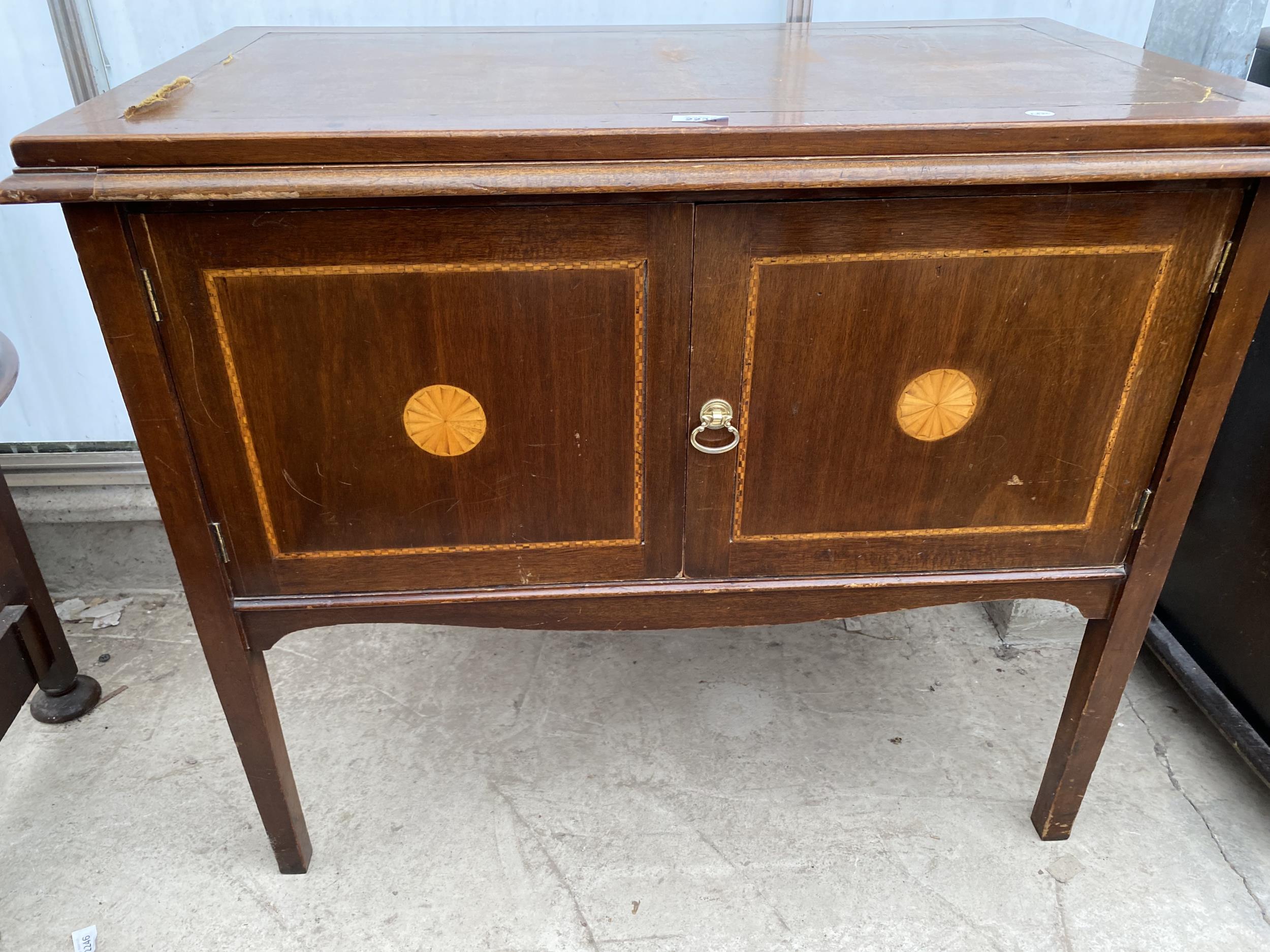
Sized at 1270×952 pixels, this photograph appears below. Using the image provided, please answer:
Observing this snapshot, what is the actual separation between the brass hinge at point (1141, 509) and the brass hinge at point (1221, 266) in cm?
26

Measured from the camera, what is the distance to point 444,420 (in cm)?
105

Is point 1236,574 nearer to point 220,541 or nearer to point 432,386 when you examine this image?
point 432,386

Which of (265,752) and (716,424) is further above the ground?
(716,424)

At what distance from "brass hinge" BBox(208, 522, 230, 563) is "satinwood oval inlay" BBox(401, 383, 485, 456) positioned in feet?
0.86

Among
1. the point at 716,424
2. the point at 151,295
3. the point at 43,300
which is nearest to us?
the point at 151,295

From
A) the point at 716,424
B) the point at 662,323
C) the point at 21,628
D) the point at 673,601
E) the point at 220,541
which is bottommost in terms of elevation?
the point at 21,628

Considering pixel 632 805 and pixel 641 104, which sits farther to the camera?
pixel 632 805

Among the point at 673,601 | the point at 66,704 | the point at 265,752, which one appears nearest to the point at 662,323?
the point at 673,601

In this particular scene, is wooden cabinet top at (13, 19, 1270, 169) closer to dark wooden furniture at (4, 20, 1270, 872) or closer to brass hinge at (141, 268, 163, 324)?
dark wooden furniture at (4, 20, 1270, 872)

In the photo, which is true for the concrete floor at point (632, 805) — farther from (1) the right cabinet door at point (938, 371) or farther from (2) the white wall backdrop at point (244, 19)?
(2) the white wall backdrop at point (244, 19)

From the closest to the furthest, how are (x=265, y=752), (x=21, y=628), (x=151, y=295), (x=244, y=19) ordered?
1. (x=151, y=295)
2. (x=265, y=752)
3. (x=21, y=628)
4. (x=244, y=19)

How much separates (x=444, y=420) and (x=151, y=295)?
320 millimetres

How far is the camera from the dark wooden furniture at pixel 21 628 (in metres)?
1.52

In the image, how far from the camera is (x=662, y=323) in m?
1.01
